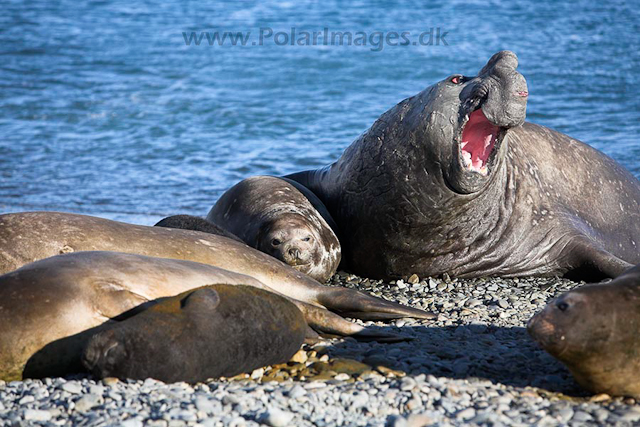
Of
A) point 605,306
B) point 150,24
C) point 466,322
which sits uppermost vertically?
point 605,306

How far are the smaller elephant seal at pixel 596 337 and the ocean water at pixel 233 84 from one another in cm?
640

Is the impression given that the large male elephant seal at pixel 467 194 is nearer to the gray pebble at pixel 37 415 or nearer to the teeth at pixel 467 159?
the teeth at pixel 467 159

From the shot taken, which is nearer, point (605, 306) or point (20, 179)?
point (605, 306)

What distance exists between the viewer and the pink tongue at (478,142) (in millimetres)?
6828

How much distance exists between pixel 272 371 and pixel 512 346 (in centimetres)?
138

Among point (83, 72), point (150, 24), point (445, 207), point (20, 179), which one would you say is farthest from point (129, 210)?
point (150, 24)

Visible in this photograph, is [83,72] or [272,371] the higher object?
[272,371]

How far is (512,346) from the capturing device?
211 inches

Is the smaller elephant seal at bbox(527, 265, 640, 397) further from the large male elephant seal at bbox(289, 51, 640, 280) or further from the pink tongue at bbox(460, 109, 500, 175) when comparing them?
the pink tongue at bbox(460, 109, 500, 175)

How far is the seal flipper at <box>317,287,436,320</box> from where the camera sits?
5.87 metres

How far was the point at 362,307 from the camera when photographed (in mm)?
5895

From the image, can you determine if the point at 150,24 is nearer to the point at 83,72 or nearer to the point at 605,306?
the point at 83,72

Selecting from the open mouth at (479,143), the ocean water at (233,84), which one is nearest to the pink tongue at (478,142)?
the open mouth at (479,143)

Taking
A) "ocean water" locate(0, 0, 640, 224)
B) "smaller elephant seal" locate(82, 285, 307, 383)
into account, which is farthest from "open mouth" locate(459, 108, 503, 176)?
"ocean water" locate(0, 0, 640, 224)
